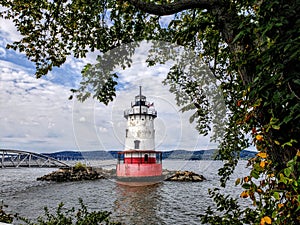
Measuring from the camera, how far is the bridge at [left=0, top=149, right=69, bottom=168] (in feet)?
87.4

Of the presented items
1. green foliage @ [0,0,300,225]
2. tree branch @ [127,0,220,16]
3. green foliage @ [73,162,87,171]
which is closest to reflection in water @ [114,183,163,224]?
green foliage @ [0,0,300,225]

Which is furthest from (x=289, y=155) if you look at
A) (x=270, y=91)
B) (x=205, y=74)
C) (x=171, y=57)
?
(x=171, y=57)

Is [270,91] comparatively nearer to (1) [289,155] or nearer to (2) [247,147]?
(1) [289,155]

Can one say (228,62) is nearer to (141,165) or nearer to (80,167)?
(141,165)

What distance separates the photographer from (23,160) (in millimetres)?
29141

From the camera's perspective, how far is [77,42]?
3.19 m

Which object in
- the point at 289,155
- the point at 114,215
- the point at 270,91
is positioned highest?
the point at 270,91

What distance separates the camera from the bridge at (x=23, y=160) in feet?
87.4

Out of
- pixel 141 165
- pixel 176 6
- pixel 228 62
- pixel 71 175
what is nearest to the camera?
pixel 176 6

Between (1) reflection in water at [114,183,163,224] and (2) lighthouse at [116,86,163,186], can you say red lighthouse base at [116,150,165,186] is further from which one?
(1) reflection in water at [114,183,163,224]

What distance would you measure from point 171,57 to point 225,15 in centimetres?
181

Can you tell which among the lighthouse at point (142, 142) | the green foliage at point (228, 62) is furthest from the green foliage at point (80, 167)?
the green foliage at point (228, 62)

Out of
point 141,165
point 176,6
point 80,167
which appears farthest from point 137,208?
point 80,167

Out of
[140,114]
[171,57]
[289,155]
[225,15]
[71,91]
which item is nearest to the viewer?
[289,155]
